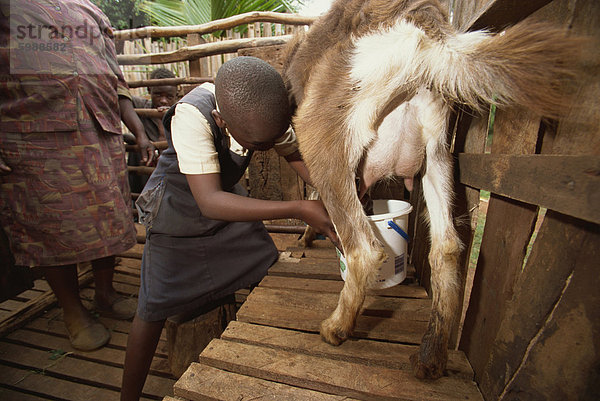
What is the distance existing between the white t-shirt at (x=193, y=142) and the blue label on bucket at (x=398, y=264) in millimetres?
1122

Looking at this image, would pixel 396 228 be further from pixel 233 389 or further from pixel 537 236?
pixel 233 389

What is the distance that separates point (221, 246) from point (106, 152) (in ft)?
3.92

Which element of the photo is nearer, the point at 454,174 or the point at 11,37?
the point at 454,174

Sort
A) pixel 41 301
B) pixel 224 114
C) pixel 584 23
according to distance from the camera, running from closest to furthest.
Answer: pixel 584 23 → pixel 224 114 → pixel 41 301

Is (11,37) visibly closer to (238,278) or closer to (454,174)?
(238,278)

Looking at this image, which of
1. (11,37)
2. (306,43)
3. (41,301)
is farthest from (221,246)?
(41,301)

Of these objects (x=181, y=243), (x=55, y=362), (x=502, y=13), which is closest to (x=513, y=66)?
(x=502, y=13)

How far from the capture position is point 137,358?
5.24 feet

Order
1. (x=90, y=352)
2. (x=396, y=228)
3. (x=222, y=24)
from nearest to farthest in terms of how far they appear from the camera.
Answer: (x=396, y=228) < (x=90, y=352) < (x=222, y=24)

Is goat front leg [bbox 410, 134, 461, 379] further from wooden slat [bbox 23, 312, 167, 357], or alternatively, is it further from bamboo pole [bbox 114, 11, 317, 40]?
bamboo pole [bbox 114, 11, 317, 40]

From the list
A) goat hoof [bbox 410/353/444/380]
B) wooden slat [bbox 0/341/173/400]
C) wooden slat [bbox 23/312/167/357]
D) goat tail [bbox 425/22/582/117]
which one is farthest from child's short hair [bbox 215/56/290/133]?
wooden slat [bbox 23/312/167/357]

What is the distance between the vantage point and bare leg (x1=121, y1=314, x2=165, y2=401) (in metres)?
1.59

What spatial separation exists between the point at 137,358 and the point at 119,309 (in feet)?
4.86

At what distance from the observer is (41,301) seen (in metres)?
2.92
